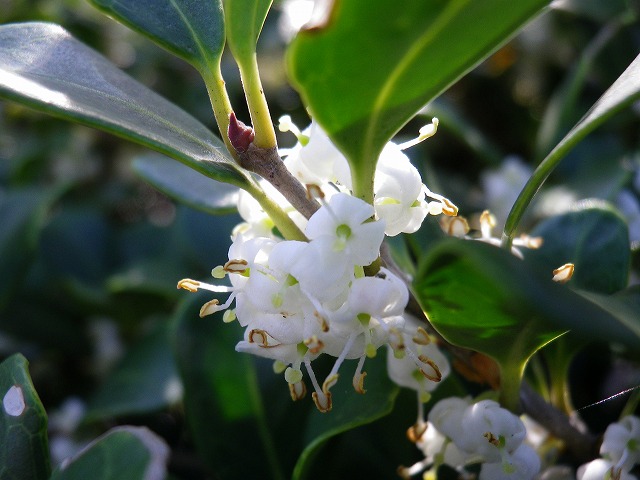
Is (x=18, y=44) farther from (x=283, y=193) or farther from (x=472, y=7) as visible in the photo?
(x=472, y=7)

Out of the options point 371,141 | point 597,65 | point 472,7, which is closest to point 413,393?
point 371,141

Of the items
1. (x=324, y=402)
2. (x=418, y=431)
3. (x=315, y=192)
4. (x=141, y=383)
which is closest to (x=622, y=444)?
(x=418, y=431)

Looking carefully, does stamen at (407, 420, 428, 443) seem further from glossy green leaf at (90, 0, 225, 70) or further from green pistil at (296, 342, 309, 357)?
glossy green leaf at (90, 0, 225, 70)

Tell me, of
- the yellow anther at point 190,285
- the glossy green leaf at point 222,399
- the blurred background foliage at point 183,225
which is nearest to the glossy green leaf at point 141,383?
the blurred background foliage at point 183,225

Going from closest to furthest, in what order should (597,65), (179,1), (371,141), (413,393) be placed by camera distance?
(371,141) → (179,1) → (413,393) → (597,65)

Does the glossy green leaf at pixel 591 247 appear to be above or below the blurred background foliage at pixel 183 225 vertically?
above

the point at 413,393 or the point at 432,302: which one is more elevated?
Result: the point at 432,302

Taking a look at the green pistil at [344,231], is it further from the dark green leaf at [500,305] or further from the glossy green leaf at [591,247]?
the glossy green leaf at [591,247]
